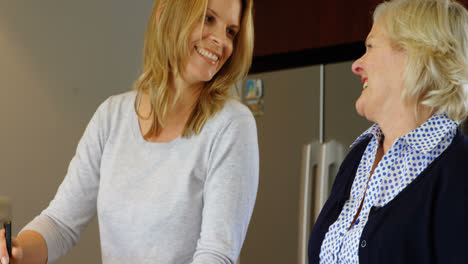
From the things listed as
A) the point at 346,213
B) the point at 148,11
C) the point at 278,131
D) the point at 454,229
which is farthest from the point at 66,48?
the point at 454,229

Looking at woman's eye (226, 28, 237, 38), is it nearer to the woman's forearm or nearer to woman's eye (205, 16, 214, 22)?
woman's eye (205, 16, 214, 22)

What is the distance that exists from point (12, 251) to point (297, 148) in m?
1.40

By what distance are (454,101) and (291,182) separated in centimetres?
127

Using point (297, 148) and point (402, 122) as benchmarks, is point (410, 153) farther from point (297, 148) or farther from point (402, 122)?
point (297, 148)

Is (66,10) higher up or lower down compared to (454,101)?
higher up

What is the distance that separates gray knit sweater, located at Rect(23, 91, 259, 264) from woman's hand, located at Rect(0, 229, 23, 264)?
11 cm

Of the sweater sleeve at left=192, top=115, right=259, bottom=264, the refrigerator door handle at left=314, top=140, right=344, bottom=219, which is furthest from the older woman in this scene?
the refrigerator door handle at left=314, top=140, right=344, bottom=219

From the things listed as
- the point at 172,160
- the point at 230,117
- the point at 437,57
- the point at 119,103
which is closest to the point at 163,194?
the point at 172,160

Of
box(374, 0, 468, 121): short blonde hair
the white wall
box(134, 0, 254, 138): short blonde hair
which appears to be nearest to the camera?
box(374, 0, 468, 121): short blonde hair

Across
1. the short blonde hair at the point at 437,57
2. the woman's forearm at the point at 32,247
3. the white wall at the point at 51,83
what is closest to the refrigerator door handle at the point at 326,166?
the short blonde hair at the point at 437,57

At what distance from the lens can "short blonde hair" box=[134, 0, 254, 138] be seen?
139 cm

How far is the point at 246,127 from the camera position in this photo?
133 centimetres

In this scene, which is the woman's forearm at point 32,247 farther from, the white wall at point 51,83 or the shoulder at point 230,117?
the white wall at point 51,83

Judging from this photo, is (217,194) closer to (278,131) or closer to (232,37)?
(232,37)
